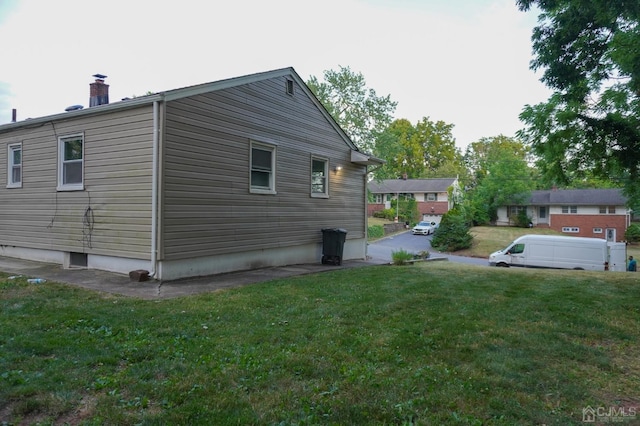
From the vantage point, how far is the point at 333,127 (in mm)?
13484

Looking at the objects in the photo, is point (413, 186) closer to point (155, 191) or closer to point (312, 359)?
point (155, 191)

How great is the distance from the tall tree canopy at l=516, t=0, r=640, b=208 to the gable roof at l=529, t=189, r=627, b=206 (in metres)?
36.6

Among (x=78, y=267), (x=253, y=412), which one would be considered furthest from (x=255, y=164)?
(x=253, y=412)

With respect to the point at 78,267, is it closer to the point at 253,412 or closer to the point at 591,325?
the point at 253,412

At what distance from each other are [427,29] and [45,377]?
14752mm

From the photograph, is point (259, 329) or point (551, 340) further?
point (259, 329)


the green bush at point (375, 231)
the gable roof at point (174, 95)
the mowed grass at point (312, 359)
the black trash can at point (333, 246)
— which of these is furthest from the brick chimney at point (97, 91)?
the green bush at point (375, 231)

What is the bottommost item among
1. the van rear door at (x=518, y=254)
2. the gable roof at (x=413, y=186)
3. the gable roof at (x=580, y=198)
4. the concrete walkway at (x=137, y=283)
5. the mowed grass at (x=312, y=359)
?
the van rear door at (x=518, y=254)

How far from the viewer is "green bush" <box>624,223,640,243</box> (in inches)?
1398

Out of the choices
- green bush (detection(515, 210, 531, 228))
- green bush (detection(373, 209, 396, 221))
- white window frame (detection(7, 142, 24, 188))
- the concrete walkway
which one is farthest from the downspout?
green bush (detection(515, 210, 531, 228))

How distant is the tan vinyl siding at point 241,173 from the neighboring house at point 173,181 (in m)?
0.03

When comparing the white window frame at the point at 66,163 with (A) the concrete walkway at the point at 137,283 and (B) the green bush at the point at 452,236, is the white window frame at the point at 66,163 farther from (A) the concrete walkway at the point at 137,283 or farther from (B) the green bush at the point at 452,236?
(B) the green bush at the point at 452,236

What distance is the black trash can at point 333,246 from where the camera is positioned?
40.1ft

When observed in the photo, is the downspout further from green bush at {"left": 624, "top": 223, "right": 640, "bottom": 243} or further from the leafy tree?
green bush at {"left": 624, "top": 223, "right": 640, "bottom": 243}
